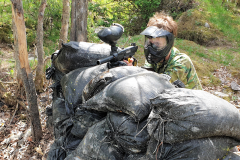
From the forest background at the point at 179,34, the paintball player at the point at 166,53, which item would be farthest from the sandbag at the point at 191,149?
the forest background at the point at 179,34

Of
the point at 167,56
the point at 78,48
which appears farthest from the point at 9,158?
the point at 167,56

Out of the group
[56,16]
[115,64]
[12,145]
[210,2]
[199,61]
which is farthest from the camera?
[210,2]

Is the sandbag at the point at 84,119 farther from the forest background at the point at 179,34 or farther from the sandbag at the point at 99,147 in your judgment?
Result: the forest background at the point at 179,34

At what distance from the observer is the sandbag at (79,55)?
2.29 meters

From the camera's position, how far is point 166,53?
2414mm

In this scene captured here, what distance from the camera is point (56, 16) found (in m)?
7.62

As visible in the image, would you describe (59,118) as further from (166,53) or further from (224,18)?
(224,18)

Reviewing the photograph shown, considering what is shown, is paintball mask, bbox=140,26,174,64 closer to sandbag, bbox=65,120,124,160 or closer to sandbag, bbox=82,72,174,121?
sandbag, bbox=82,72,174,121

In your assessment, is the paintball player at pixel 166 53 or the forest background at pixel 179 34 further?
the forest background at pixel 179 34

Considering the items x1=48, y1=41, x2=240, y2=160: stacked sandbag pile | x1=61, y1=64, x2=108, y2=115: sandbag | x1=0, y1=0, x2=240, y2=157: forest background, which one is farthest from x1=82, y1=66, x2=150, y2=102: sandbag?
x1=0, y1=0, x2=240, y2=157: forest background

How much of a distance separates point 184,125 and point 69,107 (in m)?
1.36

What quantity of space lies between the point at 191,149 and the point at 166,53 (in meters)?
1.45

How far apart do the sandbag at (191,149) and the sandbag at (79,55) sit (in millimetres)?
1395

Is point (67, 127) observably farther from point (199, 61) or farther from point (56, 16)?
point (56, 16)
